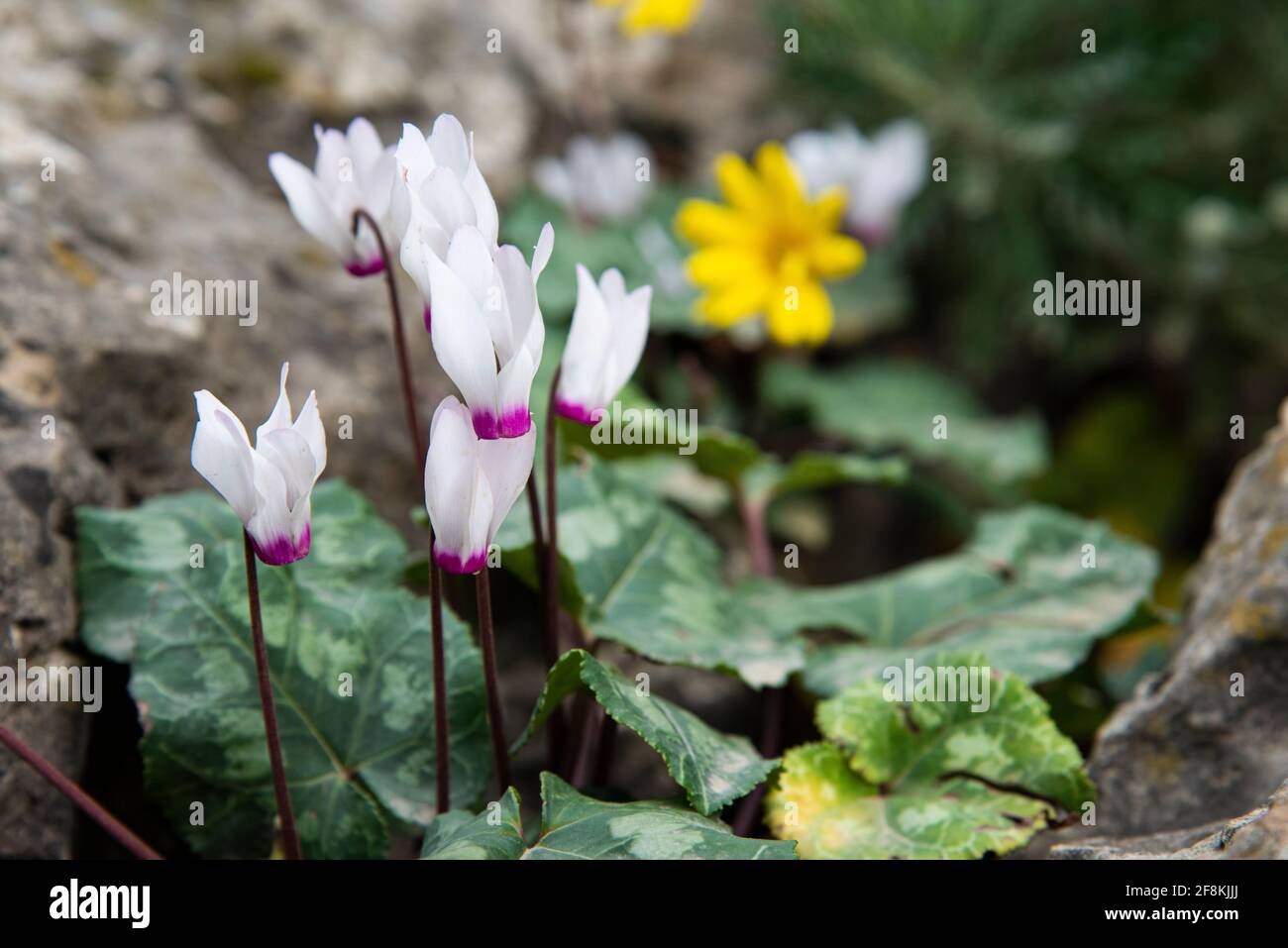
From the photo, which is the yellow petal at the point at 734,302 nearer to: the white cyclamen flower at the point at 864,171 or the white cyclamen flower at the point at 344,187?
the white cyclamen flower at the point at 864,171

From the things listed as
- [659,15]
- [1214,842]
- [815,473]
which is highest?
[659,15]

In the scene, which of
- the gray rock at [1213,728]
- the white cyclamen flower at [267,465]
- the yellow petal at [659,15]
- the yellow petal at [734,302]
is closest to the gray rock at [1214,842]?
the gray rock at [1213,728]

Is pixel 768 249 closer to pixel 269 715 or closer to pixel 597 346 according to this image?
pixel 597 346

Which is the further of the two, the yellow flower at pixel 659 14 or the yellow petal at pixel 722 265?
the yellow flower at pixel 659 14

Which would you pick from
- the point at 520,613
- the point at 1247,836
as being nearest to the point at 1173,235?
the point at 520,613

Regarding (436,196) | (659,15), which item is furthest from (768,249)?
(436,196)

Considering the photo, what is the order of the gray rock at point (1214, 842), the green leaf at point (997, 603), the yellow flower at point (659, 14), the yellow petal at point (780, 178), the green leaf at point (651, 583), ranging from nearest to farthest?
the gray rock at point (1214, 842) → the green leaf at point (651, 583) → the green leaf at point (997, 603) → the yellow petal at point (780, 178) → the yellow flower at point (659, 14)
